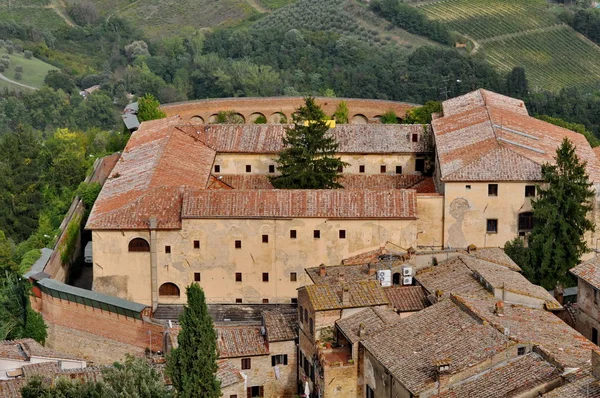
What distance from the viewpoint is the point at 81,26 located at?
13475 cm

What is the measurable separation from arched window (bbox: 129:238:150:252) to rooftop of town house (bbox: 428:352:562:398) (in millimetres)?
17331

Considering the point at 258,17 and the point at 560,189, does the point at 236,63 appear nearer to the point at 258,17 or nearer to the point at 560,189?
the point at 258,17

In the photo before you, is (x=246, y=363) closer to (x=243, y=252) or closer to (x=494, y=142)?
(x=243, y=252)

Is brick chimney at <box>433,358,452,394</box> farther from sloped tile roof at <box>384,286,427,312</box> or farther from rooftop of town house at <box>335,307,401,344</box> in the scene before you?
sloped tile roof at <box>384,286,427,312</box>

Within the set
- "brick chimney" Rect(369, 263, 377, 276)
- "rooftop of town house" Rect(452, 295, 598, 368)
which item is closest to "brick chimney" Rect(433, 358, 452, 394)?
"rooftop of town house" Rect(452, 295, 598, 368)

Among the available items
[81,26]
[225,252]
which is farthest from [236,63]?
[225,252]

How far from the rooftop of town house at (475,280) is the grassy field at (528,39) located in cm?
5239

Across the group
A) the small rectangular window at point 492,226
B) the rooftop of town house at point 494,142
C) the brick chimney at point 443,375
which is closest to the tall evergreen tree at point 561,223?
the rooftop of town house at point 494,142

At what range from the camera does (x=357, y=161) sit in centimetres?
5444

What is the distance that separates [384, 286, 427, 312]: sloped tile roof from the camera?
39562 millimetres

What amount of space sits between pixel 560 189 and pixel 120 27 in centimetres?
8708

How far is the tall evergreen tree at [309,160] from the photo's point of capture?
5047 cm

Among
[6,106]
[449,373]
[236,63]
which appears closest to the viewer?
[449,373]

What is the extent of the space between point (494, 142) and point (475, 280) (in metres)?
9.88
